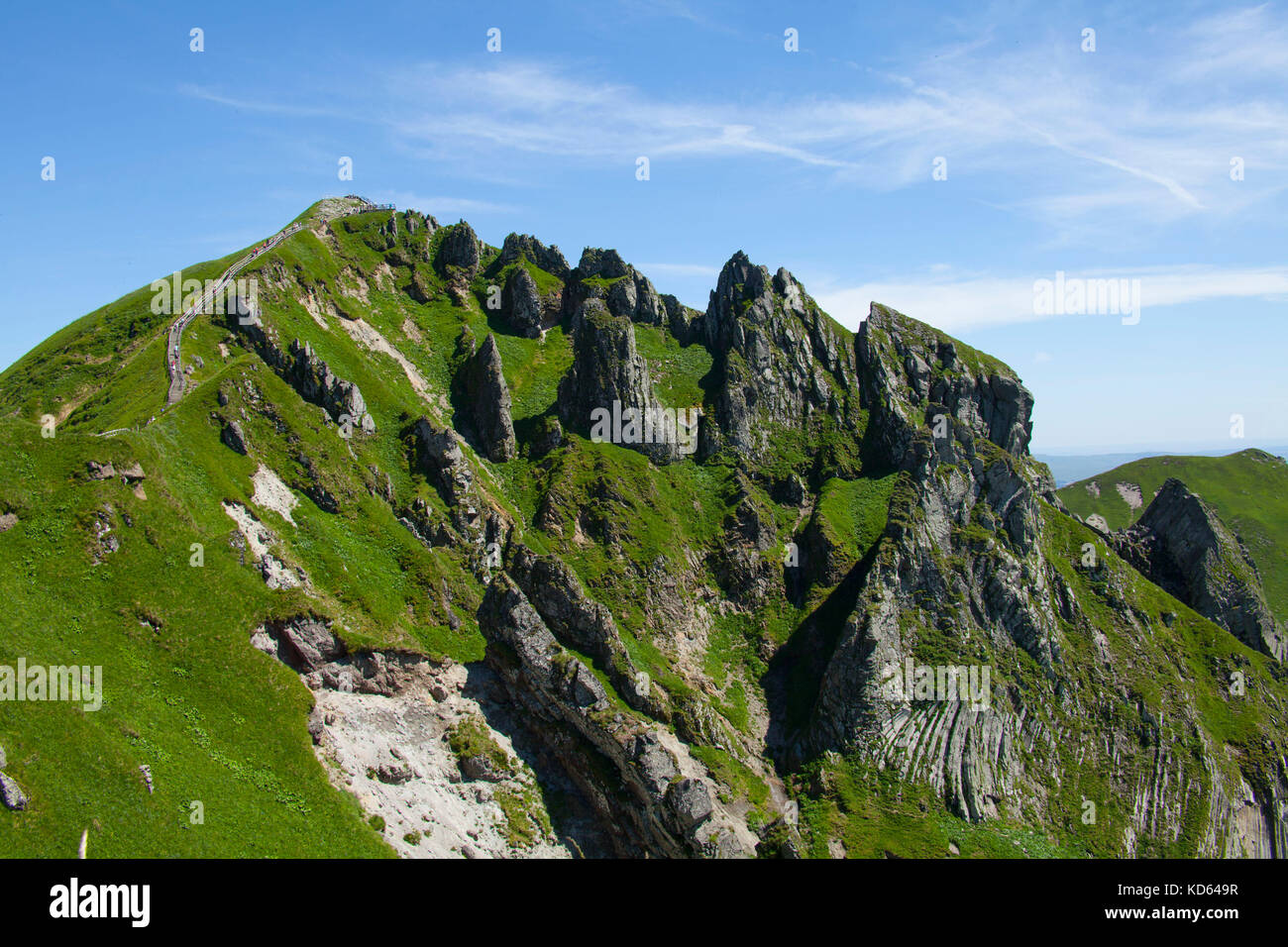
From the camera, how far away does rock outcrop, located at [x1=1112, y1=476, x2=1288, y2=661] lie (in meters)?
100

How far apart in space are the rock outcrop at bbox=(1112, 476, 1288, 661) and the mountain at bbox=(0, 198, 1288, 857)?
10.5ft

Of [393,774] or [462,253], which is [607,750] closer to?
[393,774]

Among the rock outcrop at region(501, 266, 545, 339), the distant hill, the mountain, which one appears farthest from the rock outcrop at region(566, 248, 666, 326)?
the distant hill

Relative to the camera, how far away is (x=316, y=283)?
3750 inches

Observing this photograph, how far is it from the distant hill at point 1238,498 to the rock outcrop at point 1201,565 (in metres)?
45.5

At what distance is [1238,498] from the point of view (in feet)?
572

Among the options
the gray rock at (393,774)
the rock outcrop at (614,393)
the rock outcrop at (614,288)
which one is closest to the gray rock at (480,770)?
the gray rock at (393,774)

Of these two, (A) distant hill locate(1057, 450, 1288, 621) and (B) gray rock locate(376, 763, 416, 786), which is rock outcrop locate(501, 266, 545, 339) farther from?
(A) distant hill locate(1057, 450, 1288, 621)

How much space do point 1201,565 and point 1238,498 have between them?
92.7 metres

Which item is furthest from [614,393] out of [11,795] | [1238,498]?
[1238,498]

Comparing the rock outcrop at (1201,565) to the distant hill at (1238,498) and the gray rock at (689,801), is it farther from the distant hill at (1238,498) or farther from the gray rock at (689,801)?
the gray rock at (689,801)

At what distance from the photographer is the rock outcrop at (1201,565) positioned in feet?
330
